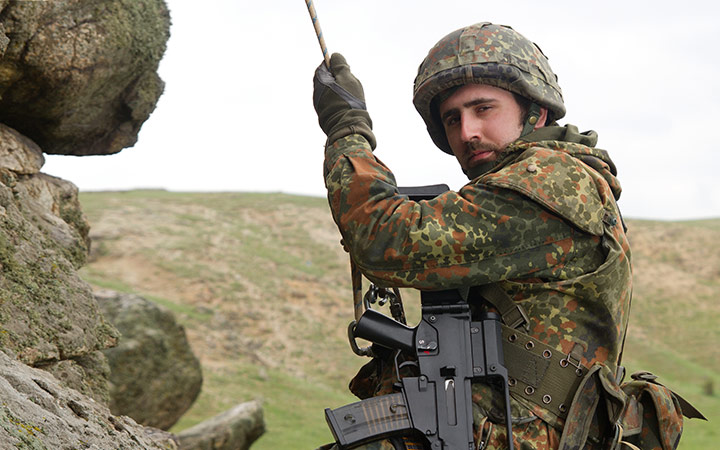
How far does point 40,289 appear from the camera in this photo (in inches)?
165

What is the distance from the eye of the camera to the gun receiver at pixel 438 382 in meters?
3.36

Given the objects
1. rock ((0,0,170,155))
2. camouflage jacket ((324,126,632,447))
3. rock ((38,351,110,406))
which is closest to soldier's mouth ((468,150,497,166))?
camouflage jacket ((324,126,632,447))

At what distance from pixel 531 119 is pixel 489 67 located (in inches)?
14.2

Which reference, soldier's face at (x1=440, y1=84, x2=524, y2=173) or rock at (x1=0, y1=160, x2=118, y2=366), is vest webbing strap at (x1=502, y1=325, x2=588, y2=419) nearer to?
soldier's face at (x1=440, y1=84, x2=524, y2=173)

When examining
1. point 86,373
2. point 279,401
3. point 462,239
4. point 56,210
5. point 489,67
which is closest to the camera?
point 462,239

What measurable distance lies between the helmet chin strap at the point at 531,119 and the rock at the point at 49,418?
8.35 ft

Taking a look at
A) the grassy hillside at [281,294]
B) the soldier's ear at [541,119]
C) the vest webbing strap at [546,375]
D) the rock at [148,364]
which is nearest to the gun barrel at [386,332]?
the vest webbing strap at [546,375]

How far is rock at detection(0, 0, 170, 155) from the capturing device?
479 centimetres

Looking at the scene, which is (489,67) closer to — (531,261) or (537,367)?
(531,261)

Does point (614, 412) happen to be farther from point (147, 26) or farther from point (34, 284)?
point (147, 26)

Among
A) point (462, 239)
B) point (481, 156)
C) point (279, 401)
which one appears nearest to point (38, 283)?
point (462, 239)

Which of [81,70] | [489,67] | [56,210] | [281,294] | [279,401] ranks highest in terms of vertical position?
[81,70]

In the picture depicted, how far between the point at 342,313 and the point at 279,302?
2211 mm

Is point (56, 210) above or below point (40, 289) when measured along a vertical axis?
above
